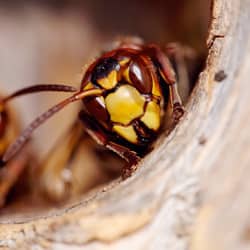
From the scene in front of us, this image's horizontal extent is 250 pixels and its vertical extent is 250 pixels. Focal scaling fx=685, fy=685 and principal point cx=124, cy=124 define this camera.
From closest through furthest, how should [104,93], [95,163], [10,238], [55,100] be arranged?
[10,238]
[104,93]
[95,163]
[55,100]

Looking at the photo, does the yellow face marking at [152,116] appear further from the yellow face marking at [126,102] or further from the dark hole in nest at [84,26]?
the dark hole in nest at [84,26]

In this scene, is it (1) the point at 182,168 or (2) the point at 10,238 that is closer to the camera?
(1) the point at 182,168

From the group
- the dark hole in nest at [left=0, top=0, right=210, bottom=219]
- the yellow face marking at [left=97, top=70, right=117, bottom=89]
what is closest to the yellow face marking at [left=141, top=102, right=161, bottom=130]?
the yellow face marking at [left=97, top=70, right=117, bottom=89]

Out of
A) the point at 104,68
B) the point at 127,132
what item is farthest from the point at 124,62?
the point at 127,132

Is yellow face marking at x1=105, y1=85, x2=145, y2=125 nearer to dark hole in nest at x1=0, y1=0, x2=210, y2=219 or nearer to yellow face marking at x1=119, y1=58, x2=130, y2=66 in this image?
yellow face marking at x1=119, y1=58, x2=130, y2=66

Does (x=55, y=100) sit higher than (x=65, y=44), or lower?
lower

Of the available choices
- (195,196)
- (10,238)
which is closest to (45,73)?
(10,238)

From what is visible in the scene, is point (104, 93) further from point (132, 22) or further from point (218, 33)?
point (132, 22)
